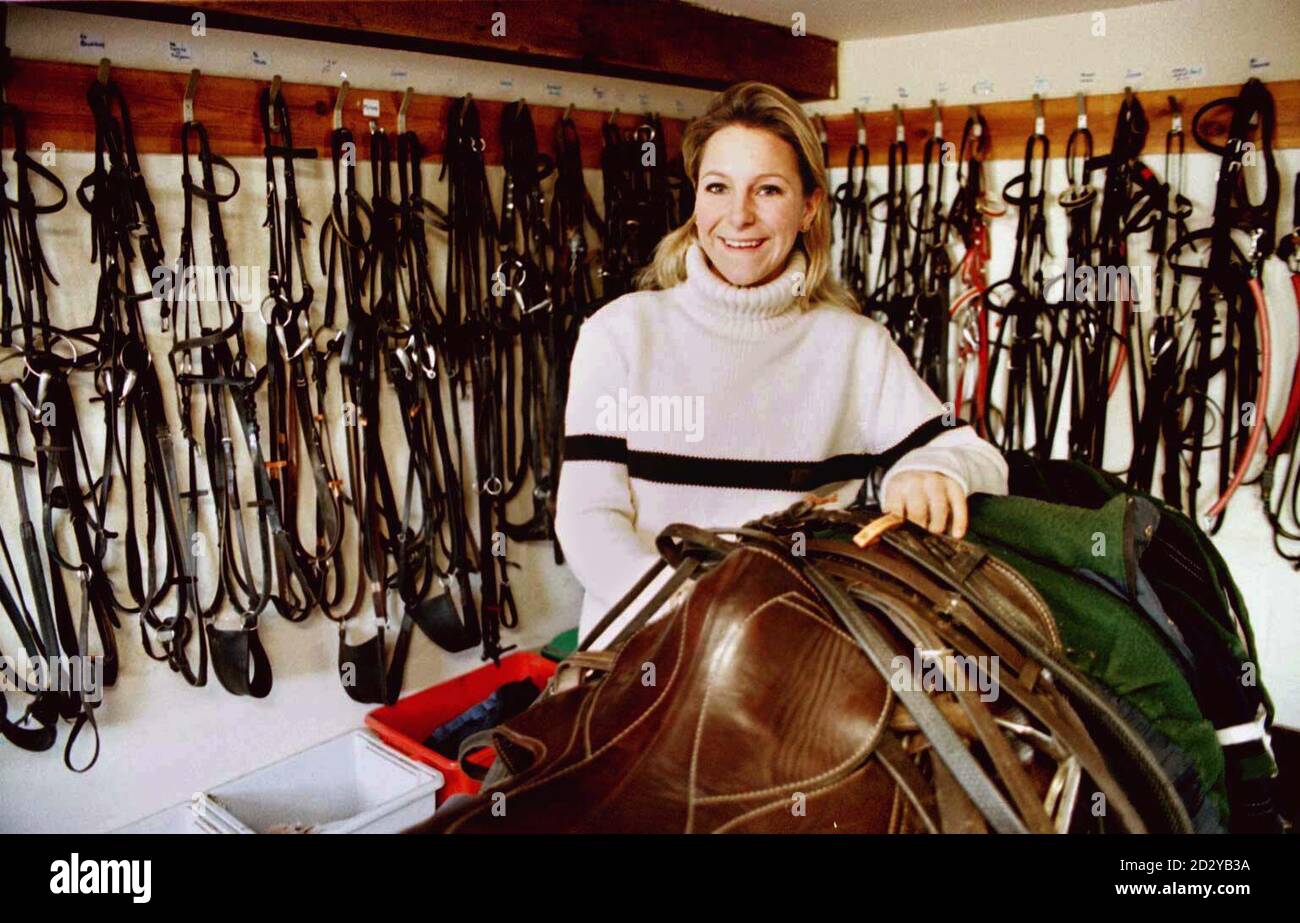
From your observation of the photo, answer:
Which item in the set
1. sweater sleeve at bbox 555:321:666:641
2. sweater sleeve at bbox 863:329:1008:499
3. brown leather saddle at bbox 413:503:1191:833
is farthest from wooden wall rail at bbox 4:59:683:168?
brown leather saddle at bbox 413:503:1191:833

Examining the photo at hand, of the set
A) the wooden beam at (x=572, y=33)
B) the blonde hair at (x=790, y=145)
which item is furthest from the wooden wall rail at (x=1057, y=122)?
the blonde hair at (x=790, y=145)

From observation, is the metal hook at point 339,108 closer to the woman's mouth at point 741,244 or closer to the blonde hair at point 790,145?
the blonde hair at point 790,145

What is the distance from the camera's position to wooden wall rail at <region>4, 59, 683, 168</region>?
2.25m

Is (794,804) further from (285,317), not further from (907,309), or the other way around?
(907,309)

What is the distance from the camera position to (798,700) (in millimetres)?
923

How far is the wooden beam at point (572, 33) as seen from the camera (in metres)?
2.41

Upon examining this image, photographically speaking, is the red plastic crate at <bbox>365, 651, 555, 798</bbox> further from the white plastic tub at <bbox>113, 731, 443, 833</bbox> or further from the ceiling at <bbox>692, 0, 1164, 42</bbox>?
the ceiling at <bbox>692, 0, 1164, 42</bbox>

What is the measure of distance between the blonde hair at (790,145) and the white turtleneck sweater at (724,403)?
0.21 feet

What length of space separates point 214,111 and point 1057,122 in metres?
2.78

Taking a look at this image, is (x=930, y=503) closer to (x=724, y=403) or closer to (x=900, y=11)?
(x=724, y=403)

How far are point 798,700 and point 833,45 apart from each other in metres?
3.67

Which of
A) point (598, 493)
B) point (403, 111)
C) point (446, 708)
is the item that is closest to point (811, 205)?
point (598, 493)

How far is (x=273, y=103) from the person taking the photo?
2.63 metres

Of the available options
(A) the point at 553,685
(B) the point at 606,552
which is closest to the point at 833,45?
(B) the point at 606,552
